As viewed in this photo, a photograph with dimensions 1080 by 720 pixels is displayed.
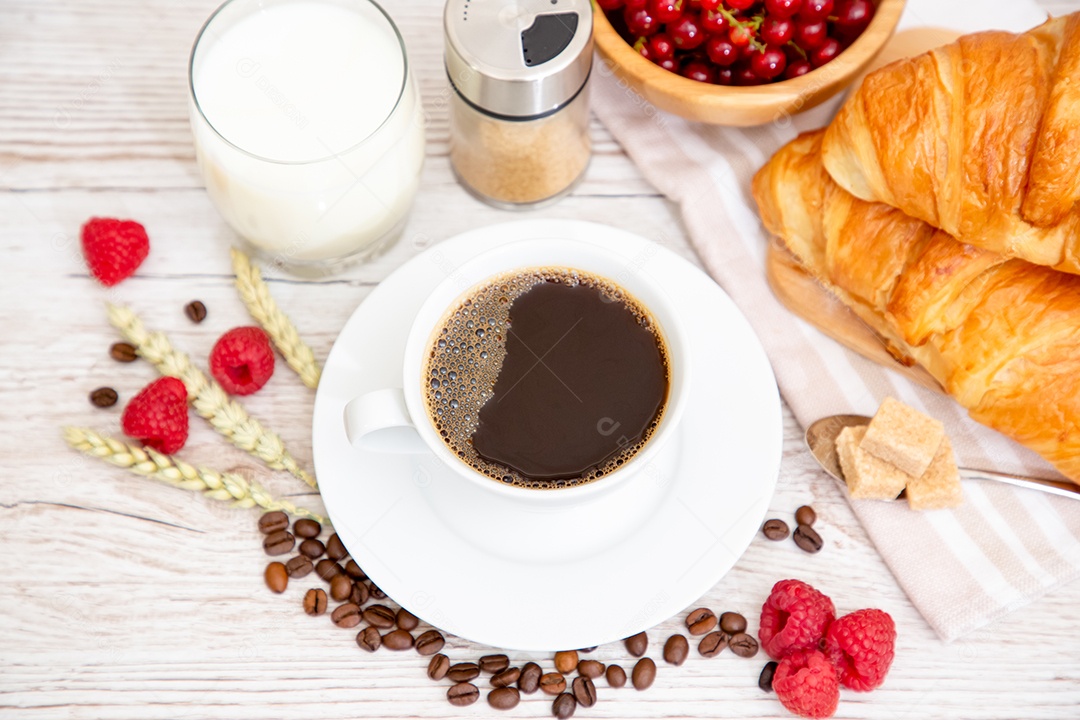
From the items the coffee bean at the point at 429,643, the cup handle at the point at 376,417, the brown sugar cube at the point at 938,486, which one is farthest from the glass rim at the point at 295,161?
the brown sugar cube at the point at 938,486

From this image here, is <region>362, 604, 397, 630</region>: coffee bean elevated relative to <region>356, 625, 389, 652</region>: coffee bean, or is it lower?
elevated

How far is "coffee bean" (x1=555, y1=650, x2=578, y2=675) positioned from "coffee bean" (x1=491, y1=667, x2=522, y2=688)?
58 millimetres

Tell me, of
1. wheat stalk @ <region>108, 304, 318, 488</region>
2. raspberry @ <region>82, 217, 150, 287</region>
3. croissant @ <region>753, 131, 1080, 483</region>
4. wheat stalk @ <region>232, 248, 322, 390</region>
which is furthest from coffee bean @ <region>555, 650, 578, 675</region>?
raspberry @ <region>82, 217, 150, 287</region>

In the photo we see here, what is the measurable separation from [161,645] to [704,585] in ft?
2.61

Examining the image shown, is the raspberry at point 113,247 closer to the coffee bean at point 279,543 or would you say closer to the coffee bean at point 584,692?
the coffee bean at point 279,543

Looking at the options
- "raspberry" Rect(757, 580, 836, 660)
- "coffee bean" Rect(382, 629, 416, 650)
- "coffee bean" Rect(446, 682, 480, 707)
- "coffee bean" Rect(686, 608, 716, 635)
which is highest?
"raspberry" Rect(757, 580, 836, 660)

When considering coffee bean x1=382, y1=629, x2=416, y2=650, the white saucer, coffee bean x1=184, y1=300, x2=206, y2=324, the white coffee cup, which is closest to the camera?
the white coffee cup

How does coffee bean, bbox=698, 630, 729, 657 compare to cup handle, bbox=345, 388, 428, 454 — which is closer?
cup handle, bbox=345, 388, 428, 454

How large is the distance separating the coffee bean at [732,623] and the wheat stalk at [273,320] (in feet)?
2.37

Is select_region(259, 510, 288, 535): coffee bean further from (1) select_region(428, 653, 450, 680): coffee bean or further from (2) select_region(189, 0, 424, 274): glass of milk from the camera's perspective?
(2) select_region(189, 0, 424, 274): glass of milk

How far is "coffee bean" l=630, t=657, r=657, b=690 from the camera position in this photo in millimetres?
1341

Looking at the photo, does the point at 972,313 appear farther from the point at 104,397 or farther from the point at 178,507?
the point at 104,397

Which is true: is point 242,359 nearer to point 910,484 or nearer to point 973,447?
point 910,484

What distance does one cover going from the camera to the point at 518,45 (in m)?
1.39
